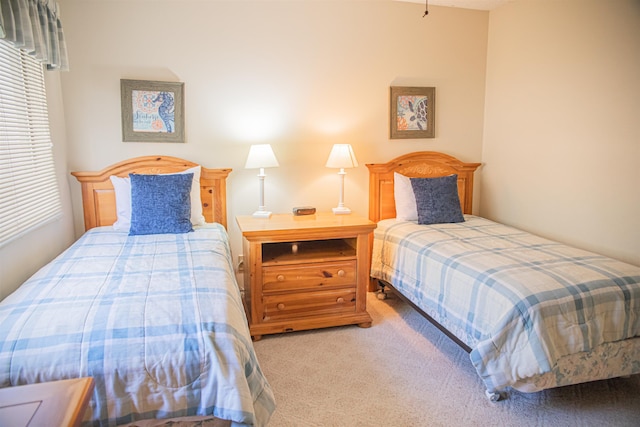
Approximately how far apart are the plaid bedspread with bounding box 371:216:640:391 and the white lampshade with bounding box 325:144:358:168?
88 cm

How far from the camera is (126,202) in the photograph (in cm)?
291

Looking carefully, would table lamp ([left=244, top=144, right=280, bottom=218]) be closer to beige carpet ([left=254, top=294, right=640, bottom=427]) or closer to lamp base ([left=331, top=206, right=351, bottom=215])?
lamp base ([left=331, top=206, right=351, bottom=215])

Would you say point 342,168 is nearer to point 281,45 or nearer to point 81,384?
point 281,45

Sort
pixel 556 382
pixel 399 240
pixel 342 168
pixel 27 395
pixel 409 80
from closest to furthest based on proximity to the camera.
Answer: pixel 27 395, pixel 556 382, pixel 399 240, pixel 342 168, pixel 409 80

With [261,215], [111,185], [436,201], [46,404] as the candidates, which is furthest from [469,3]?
[46,404]

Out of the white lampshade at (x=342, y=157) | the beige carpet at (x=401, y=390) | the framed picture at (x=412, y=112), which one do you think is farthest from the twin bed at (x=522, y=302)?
the framed picture at (x=412, y=112)

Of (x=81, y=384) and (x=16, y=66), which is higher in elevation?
(x=16, y=66)

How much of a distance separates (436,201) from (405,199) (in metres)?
0.24

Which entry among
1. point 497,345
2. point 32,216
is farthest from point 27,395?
point 497,345

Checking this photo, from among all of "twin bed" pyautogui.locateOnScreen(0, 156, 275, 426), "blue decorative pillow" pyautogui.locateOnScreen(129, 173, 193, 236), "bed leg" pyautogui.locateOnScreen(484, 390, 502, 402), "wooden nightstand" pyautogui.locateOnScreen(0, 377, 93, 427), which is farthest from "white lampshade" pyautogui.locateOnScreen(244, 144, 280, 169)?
"wooden nightstand" pyautogui.locateOnScreen(0, 377, 93, 427)

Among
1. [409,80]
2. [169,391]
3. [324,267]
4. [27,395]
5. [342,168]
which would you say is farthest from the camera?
[409,80]

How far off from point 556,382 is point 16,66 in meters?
3.21

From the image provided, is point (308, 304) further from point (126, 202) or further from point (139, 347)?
point (139, 347)

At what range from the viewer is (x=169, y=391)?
1.42 m
